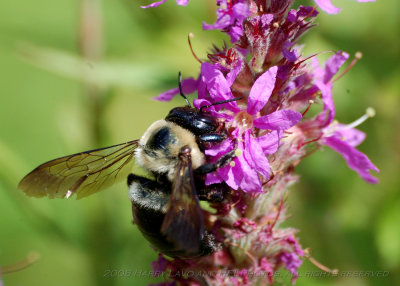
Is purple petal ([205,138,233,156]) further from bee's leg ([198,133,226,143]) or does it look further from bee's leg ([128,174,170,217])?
bee's leg ([128,174,170,217])

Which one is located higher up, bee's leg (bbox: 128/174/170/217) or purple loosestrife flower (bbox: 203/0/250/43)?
purple loosestrife flower (bbox: 203/0/250/43)

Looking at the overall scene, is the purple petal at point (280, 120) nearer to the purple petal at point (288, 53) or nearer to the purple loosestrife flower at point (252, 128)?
the purple loosestrife flower at point (252, 128)

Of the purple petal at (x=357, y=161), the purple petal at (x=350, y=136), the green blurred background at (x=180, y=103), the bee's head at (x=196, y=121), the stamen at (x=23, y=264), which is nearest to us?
the bee's head at (x=196, y=121)

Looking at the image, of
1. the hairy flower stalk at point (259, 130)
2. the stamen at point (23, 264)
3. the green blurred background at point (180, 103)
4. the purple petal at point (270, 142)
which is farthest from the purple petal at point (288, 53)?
the stamen at point (23, 264)

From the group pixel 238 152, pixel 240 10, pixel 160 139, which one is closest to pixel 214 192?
pixel 238 152

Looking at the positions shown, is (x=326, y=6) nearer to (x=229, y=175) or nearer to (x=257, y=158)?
(x=257, y=158)

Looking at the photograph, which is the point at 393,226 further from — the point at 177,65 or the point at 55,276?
the point at 55,276

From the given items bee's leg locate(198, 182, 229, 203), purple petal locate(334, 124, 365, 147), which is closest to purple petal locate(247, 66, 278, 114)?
bee's leg locate(198, 182, 229, 203)
